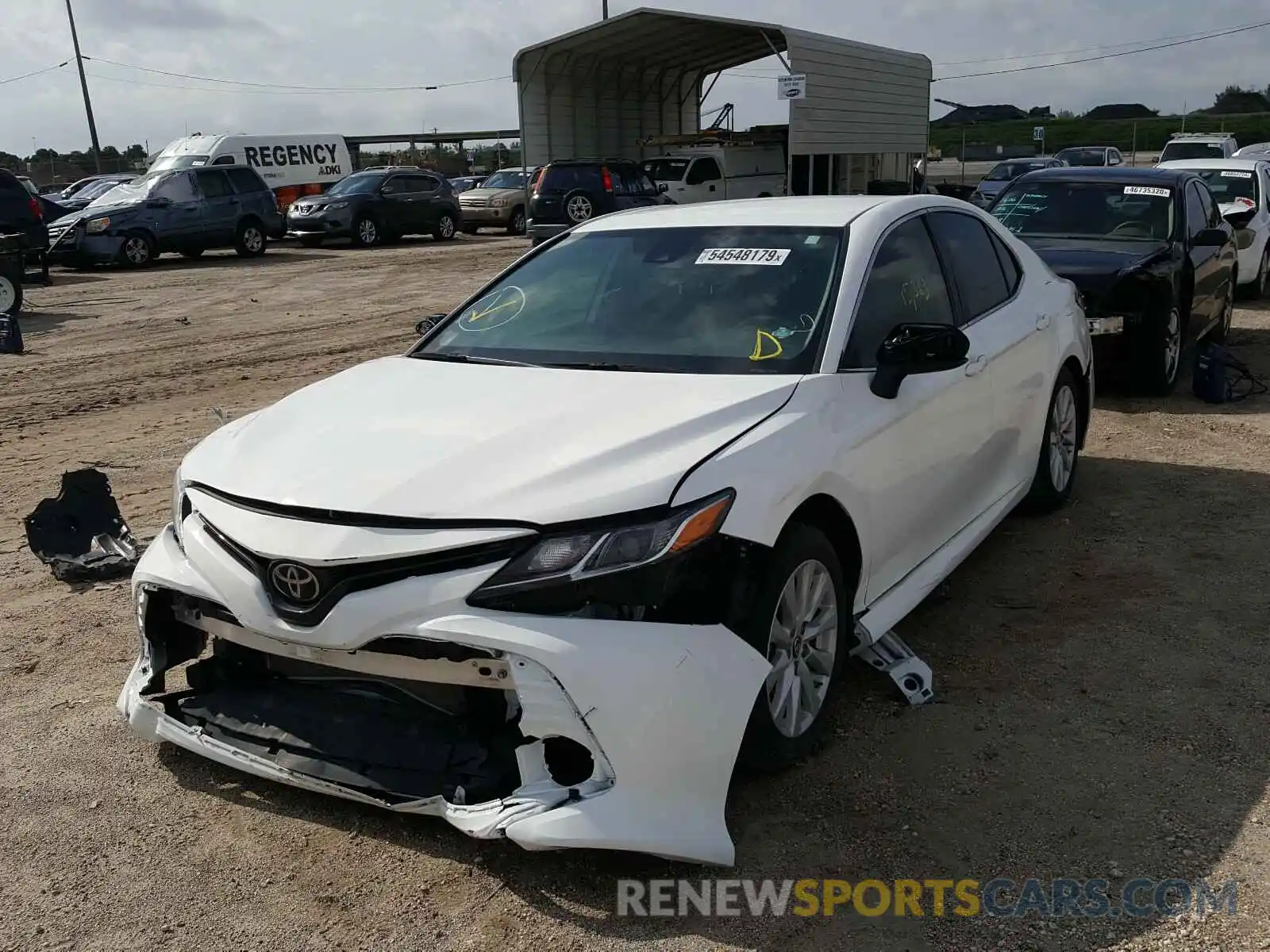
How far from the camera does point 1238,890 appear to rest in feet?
9.43

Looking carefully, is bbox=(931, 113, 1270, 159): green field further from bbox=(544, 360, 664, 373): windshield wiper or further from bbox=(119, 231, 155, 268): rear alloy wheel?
bbox=(544, 360, 664, 373): windshield wiper

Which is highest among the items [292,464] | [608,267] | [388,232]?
[608,267]

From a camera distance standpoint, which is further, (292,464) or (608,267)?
(608,267)

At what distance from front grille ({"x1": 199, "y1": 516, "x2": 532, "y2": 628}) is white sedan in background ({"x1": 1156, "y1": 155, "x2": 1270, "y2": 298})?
41.8 feet

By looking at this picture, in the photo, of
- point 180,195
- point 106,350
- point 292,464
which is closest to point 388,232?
point 180,195

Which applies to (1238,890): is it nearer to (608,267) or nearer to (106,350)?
(608,267)

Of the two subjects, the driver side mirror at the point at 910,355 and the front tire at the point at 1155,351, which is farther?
the front tire at the point at 1155,351

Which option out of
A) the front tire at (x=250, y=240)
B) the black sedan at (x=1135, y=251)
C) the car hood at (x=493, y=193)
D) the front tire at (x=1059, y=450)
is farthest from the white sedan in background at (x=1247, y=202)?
the car hood at (x=493, y=193)

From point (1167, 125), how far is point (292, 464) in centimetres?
6733

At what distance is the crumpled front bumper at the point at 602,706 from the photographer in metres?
2.69

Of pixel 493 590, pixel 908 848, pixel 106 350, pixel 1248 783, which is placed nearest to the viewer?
pixel 493 590

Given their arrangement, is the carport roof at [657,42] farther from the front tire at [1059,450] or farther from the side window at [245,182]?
the front tire at [1059,450]

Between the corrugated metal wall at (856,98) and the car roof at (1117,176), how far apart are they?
9577 mm

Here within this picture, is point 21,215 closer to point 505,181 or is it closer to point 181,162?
point 181,162
